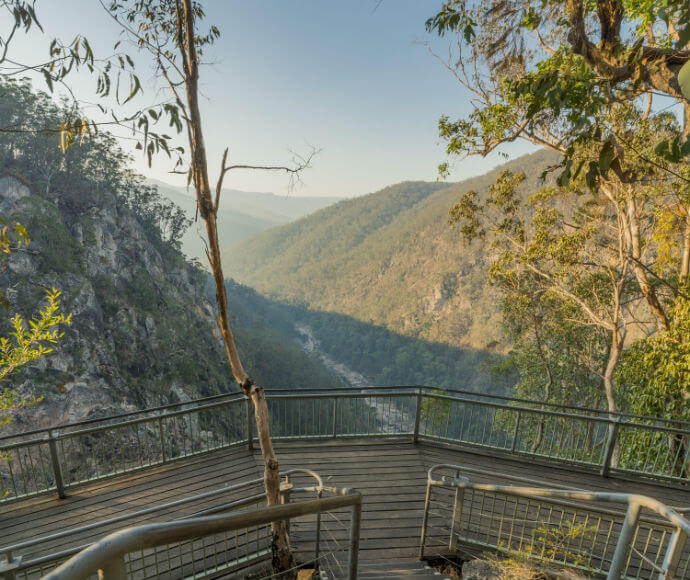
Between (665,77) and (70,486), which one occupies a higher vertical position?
(665,77)

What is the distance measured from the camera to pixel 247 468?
6039 mm

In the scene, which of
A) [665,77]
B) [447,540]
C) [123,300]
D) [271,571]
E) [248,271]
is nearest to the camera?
[665,77]

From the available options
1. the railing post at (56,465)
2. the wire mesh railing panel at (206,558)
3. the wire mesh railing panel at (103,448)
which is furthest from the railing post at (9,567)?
the railing post at (56,465)

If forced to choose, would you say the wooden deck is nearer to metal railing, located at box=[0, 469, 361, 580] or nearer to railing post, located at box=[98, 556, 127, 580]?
metal railing, located at box=[0, 469, 361, 580]

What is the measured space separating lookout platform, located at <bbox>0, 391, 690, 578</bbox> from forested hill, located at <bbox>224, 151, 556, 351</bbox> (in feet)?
109

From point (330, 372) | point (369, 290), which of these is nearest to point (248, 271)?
point (369, 290)

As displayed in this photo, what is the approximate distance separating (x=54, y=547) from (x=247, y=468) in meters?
2.45

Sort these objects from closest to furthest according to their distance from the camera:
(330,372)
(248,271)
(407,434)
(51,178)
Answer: (407,434)
(51,178)
(330,372)
(248,271)

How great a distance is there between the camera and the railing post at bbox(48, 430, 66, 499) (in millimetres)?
5164

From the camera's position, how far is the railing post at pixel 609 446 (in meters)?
5.52

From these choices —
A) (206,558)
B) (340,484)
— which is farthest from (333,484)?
(206,558)

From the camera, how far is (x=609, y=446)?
5.64 m

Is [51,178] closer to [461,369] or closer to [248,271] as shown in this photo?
[461,369]

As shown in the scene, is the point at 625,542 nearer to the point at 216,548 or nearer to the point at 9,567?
the point at 216,548
